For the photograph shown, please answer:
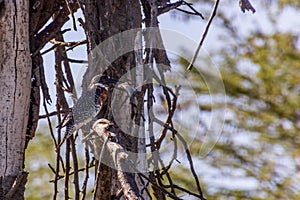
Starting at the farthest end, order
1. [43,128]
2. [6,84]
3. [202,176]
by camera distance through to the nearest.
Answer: [202,176]
[43,128]
[6,84]

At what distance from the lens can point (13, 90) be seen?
0.75 m

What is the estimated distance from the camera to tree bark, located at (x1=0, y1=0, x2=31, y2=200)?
2.43 ft

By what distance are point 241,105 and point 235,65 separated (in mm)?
324

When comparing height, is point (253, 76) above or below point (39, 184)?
above

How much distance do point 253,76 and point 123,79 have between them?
14.3ft

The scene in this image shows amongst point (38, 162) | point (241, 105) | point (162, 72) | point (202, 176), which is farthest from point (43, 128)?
point (162, 72)

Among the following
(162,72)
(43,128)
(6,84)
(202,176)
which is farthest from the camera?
(202,176)

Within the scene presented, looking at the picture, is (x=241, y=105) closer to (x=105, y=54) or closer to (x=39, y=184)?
(x=39, y=184)

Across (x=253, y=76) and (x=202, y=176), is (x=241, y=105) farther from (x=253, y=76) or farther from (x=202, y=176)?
(x=202, y=176)

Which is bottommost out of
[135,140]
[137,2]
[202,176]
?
[202,176]

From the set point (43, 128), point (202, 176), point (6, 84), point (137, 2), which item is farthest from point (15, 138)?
point (202, 176)

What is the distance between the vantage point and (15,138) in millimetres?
747

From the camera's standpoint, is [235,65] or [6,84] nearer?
[6,84]

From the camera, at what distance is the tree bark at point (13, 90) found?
0.74 metres
